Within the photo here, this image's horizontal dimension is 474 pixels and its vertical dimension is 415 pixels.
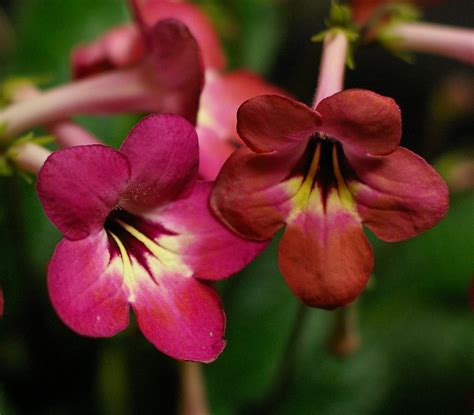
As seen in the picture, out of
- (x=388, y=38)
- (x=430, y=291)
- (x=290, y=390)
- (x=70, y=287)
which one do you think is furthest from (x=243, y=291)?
(x=70, y=287)

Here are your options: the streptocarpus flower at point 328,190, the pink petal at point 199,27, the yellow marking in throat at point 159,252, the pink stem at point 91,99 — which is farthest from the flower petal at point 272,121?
the pink petal at point 199,27

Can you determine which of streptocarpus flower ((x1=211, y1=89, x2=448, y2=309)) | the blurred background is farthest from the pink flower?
streptocarpus flower ((x1=211, y1=89, x2=448, y2=309))

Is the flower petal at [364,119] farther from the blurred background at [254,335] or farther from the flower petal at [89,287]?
the blurred background at [254,335]

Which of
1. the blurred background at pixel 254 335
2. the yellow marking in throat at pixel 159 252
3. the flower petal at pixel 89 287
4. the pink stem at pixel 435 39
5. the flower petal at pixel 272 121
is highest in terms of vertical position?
the flower petal at pixel 272 121

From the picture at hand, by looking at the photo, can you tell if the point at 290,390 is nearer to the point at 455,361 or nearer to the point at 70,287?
the point at 455,361

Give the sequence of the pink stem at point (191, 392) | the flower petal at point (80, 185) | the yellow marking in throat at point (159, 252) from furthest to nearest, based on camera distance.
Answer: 1. the pink stem at point (191, 392)
2. the yellow marking in throat at point (159, 252)
3. the flower petal at point (80, 185)

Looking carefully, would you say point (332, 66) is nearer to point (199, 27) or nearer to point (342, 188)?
point (342, 188)
